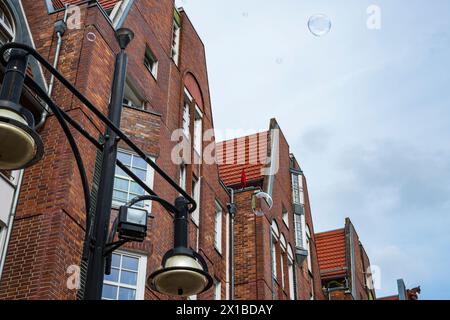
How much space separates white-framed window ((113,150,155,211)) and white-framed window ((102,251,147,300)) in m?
1.33

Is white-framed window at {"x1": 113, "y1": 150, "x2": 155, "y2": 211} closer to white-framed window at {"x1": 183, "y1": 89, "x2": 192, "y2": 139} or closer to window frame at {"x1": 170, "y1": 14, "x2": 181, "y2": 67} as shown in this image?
white-framed window at {"x1": 183, "y1": 89, "x2": 192, "y2": 139}

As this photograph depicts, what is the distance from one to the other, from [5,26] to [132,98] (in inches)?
159

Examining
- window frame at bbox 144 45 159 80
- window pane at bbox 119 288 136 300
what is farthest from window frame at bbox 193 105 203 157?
window pane at bbox 119 288 136 300

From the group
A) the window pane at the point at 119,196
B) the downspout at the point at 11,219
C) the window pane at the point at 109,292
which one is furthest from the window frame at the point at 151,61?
the window pane at the point at 109,292

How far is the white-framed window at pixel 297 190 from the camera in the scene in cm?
2948

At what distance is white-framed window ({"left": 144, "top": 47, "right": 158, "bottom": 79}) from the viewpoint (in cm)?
1944

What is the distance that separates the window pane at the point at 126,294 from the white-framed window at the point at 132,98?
5.41 metres

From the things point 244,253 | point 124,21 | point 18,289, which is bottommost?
Answer: point 18,289

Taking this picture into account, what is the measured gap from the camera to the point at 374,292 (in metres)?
43.8

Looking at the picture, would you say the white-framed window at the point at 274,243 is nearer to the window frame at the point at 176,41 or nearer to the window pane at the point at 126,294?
the window frame at the point at 176,41

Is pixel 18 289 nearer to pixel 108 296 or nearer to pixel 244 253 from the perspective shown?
pixel 108 296

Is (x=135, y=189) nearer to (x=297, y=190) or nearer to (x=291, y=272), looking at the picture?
(x=291, y=272)
